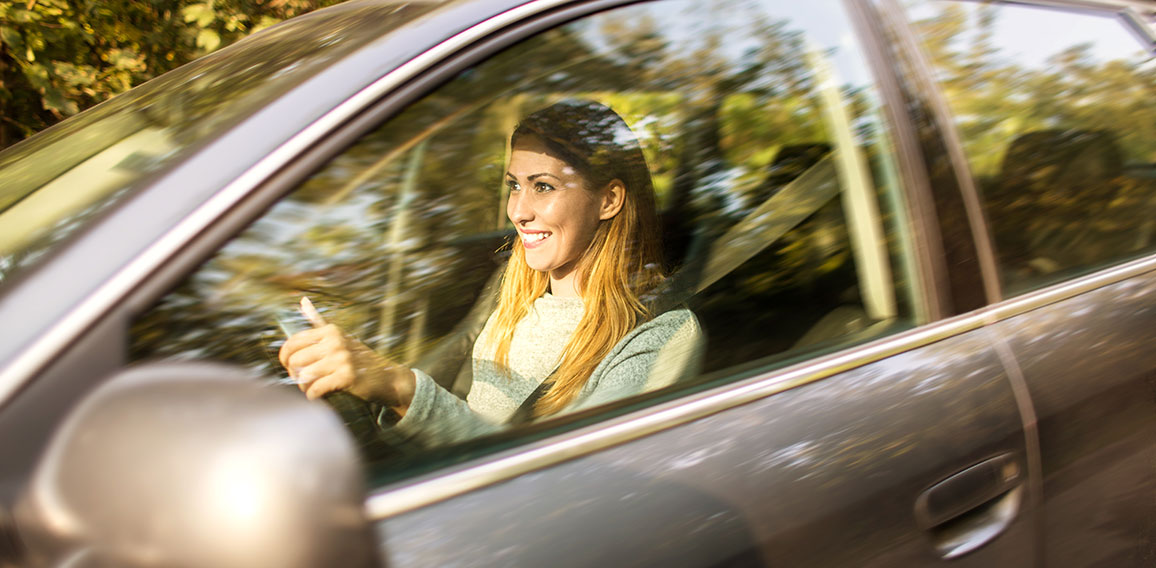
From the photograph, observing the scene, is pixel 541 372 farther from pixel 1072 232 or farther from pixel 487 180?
pixel 1072 232

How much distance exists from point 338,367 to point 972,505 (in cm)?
101

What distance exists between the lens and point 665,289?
1705mm

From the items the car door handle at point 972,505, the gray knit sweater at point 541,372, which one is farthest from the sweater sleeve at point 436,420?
the car door handle at point 972,505

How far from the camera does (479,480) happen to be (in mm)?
1120

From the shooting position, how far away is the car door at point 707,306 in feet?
3.75

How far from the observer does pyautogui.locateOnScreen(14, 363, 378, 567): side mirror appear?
0.76 meters

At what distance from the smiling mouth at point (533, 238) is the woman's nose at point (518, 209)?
33mm

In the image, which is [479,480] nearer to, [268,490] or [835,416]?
[268,490]

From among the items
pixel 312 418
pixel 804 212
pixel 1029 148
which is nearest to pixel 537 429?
pixel 312 418

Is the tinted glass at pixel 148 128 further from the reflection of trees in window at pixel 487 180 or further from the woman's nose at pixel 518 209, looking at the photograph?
the woman's nose at pixel 518 209

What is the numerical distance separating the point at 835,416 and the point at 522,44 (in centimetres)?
73

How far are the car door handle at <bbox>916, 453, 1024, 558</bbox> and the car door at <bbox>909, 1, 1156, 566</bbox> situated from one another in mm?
85

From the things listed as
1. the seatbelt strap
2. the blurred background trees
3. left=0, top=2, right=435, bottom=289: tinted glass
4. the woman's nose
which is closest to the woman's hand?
the seatbelt strap

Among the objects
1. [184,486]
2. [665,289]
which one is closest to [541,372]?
[665,289]
